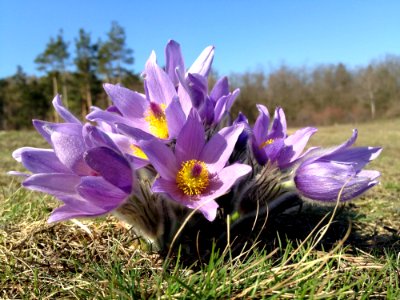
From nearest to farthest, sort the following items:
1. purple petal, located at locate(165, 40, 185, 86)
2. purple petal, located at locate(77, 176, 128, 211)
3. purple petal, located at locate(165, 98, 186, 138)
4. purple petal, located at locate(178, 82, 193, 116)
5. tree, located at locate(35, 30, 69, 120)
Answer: purple petal, located at locate(77, 176, 128, 211) < purple petal, located at locate(165, 98, 186, 138) < purple petal, located at locate(178, 82, 193, 116) < purple petal, located at locate(165, 40, 185, 86) < tree, located at locate(35, 30, 69, 120)

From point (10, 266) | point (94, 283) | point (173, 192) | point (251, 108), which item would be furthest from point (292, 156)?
point (251, 108)

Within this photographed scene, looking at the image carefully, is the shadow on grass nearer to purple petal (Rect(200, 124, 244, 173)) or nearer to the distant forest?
purple petal (Rect(200, 124, 244, 173))

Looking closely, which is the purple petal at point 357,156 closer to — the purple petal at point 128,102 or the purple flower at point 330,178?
the purple flower at point 330,178

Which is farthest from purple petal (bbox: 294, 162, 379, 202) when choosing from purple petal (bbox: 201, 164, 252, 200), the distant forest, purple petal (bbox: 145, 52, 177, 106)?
the distant forest

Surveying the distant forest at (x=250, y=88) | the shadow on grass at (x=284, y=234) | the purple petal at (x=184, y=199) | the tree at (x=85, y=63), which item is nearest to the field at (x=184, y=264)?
the shadow on grass at (x=284, y=234)

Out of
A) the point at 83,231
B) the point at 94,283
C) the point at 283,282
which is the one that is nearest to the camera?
the point at 283,282

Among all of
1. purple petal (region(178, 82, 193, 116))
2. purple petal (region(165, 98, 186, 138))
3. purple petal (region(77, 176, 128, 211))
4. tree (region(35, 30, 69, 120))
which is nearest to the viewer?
purple petal (region(77, 176, 128, 211))

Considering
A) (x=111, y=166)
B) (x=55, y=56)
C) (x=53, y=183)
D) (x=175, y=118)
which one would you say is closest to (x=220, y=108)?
(x=175, y=118)

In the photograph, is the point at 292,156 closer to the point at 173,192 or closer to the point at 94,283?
the point at 173,192
